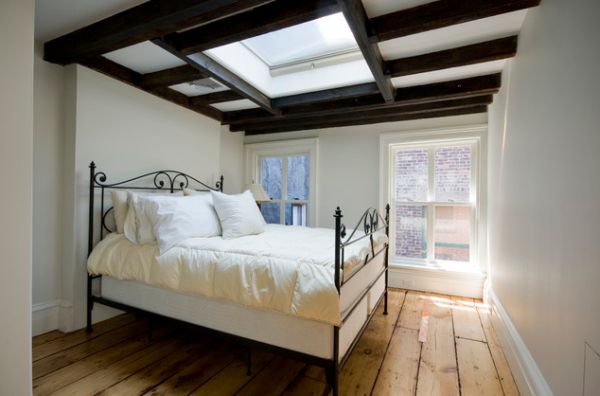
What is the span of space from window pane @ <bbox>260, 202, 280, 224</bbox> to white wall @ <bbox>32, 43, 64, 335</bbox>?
8.60 feet

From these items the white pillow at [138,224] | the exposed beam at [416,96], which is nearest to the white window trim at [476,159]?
the exposed beam at [416,96]

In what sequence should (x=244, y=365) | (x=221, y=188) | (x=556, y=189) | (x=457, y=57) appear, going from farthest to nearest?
(x=221, y=188), (x=457, y=57), (x=244, y=365), (x=556, y=189)

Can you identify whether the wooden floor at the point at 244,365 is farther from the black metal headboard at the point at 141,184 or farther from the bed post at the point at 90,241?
the black metal headboard at the point at 141,184

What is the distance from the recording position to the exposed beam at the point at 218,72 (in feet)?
6.37

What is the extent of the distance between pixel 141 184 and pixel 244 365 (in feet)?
6.54

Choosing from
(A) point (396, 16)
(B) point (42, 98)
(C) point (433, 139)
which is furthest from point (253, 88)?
(C) point (433, 139)

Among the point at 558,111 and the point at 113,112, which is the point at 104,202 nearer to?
the point at 113,112

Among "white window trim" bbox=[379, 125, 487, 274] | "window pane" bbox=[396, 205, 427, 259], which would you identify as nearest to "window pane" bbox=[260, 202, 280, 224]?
"white window trim" bbox=[379, 125, 487, 274]

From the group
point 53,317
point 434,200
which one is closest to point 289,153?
point 434,200

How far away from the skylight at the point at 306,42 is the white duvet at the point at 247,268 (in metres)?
1.54

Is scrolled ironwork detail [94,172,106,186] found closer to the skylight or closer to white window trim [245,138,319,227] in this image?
the skylight

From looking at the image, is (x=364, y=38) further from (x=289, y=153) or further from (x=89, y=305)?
(x=89, y=305)

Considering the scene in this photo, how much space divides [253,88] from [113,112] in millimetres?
1292

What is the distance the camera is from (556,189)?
4.17ft
